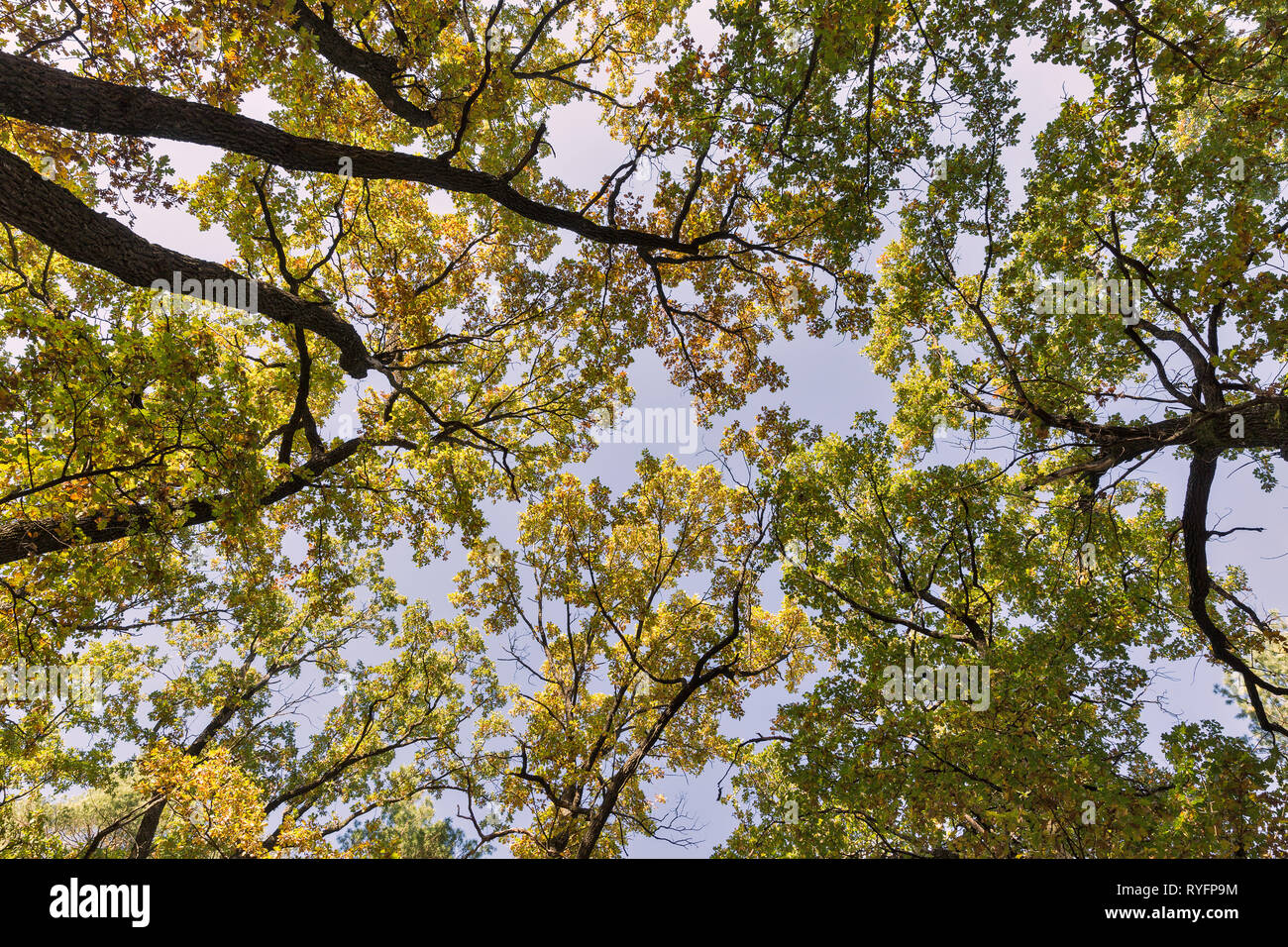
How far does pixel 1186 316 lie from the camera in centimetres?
611

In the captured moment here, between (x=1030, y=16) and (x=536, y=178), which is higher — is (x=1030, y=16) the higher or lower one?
the lower one

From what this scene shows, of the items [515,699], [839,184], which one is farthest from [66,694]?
[839,184]

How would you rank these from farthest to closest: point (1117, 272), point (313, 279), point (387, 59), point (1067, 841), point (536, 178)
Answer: point (536, 178) < point (313, 279) < point (387, 59) < point (1117, 272) < point (1067, 841)

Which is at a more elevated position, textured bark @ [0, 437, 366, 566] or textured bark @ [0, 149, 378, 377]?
textured bark @ [0, 149, 378, 377]

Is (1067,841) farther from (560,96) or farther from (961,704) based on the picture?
(560,96)

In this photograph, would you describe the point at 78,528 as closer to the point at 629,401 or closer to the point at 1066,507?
the point at 629,401

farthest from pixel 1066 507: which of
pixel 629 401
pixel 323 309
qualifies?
pixel 323 309

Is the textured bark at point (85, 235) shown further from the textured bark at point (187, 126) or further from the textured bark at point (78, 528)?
the textured bark at point (78, 528)

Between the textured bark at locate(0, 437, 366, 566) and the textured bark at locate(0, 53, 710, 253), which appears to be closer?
the textured bark at locate(0, 53, 710, 253)

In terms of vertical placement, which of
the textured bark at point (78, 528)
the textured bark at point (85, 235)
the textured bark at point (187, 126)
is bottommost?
the textured bark at point (78, 528)

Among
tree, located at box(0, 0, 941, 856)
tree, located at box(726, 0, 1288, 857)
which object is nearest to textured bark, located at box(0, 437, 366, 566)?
tree, located at box(0, 0, 941, 856)

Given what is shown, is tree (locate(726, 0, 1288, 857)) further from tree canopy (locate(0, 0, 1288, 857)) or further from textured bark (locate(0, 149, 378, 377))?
textured bark (locate(0, 149, 378, 377))

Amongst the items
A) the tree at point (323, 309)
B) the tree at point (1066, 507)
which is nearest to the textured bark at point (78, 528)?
the tree at point (323, 309)
